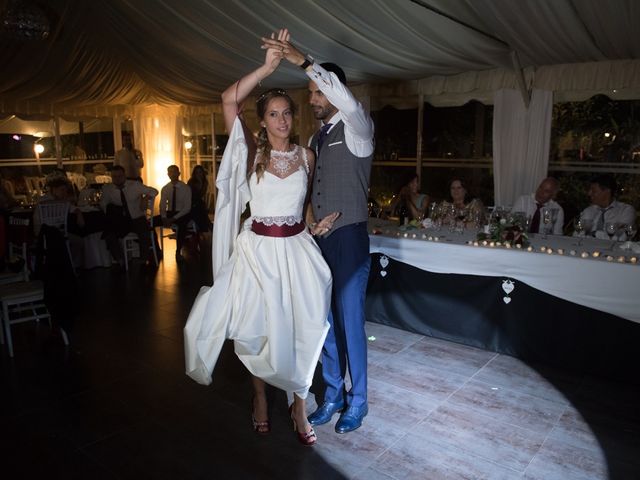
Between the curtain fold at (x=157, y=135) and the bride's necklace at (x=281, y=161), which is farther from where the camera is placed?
the curtain fold at (x=157, y=135)

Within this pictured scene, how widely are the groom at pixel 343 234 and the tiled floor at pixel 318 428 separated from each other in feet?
0.70

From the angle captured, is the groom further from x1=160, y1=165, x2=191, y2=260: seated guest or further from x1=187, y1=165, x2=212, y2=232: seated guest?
x1=187, y1=165, x2=212, y2=232: seated guest

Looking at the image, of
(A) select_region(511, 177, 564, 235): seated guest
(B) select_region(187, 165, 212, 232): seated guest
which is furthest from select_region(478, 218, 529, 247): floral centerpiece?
(B) select_region(187, 165, 212, 232): seated guest

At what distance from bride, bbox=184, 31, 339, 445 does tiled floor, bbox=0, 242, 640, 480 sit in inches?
15.9

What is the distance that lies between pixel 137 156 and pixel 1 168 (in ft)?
8.77

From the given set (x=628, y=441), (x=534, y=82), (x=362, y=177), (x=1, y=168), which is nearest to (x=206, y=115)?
(x=1, y=168)

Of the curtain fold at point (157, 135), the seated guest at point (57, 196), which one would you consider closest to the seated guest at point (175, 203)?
the seated guest at point (57, 196)

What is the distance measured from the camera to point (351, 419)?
279cm

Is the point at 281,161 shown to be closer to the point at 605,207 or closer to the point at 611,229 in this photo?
the point at 611,229

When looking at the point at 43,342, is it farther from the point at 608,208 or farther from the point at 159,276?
the point at 608,208

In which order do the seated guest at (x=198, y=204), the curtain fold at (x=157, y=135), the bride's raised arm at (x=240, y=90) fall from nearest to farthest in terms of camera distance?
the bride's raised arm at (x=240, y=90), the seated guest at (x=198, y=204), the curtain fold at (x=157, y=135)

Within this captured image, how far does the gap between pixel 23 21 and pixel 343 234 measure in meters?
4.92

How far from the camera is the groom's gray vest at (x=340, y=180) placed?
259 centimetres

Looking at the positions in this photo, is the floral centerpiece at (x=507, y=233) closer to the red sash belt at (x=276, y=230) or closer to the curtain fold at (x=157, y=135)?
the red sash belt at (x=276, y=230)
